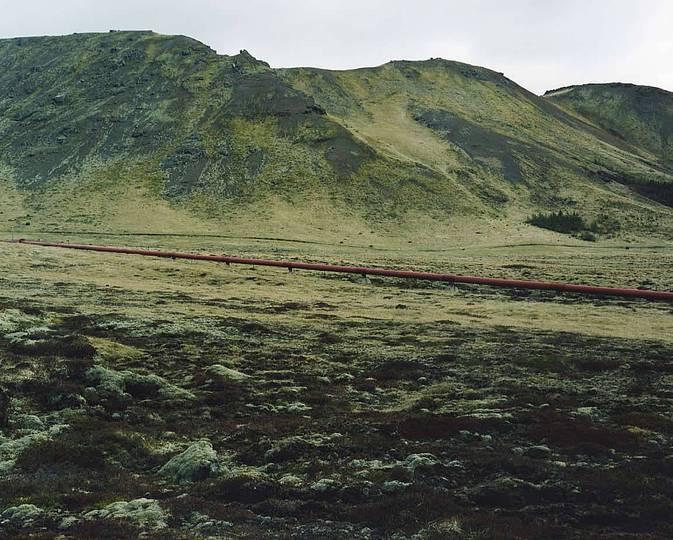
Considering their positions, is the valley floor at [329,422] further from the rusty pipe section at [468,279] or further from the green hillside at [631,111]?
the green hillside at [631,111]

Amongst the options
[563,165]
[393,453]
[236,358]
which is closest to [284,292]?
[236,358]

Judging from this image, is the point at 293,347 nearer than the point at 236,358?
No

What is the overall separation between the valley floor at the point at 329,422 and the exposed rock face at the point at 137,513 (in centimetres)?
3

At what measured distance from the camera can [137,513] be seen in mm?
5926

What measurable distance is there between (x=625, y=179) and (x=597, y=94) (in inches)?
3974

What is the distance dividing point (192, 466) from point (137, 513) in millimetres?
1109

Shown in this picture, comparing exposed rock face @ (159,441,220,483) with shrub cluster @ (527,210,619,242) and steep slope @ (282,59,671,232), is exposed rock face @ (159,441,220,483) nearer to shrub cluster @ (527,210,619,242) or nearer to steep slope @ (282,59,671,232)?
shrub cluster @ (527,210,619,242)

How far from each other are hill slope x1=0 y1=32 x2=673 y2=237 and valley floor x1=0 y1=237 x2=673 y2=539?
4789 cm

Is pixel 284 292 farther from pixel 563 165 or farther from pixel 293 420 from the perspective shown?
pixel 563 165

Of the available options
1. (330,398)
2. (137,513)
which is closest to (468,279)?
(330,398)

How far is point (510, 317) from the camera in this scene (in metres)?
17.7

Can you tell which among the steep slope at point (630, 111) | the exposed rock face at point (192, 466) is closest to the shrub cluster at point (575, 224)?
the exposed rock face at point (192, 466)

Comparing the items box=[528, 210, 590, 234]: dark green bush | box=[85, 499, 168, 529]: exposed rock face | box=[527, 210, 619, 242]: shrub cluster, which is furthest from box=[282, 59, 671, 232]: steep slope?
box=[85, 499, 168, 529]: exposed rock face

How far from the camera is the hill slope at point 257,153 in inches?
2781
